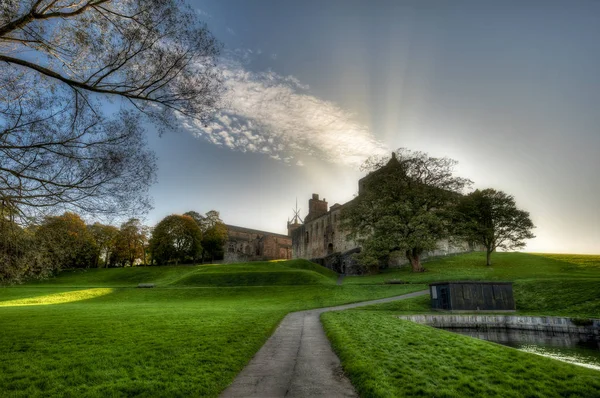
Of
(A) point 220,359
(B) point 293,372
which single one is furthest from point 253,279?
(B) point 293,372

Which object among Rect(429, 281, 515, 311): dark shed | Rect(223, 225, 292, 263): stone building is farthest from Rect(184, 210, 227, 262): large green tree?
Rect(429, 281, 515, 311): dark shed

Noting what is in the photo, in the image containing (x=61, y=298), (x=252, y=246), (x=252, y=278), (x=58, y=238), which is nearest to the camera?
(x=58, y=238)

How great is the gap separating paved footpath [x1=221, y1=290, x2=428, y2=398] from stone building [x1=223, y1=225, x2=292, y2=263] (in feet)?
215

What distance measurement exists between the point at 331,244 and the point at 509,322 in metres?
45.1

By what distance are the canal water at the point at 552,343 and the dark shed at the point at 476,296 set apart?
309 centimetres

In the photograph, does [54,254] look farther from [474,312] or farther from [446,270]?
[446,270]

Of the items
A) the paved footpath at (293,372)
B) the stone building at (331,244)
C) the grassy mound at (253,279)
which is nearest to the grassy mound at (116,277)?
the grassy mound at (253,279)

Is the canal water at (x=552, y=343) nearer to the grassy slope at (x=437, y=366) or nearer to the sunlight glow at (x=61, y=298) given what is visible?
the grassy slope at (x=437, y=366)

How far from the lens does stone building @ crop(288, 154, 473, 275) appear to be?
4782 cm

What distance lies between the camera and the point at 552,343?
13.7 metres

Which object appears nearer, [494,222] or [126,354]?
[126,354]

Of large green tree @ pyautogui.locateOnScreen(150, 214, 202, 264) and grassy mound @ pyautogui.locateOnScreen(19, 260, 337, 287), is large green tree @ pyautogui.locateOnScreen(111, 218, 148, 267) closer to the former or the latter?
large green tree @ pyautogui.locateOnScreen(150, 214, 202, 264)

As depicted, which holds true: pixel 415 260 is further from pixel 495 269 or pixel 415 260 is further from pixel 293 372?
pixel 293 372

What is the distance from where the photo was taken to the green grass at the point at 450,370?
5.82 metres
